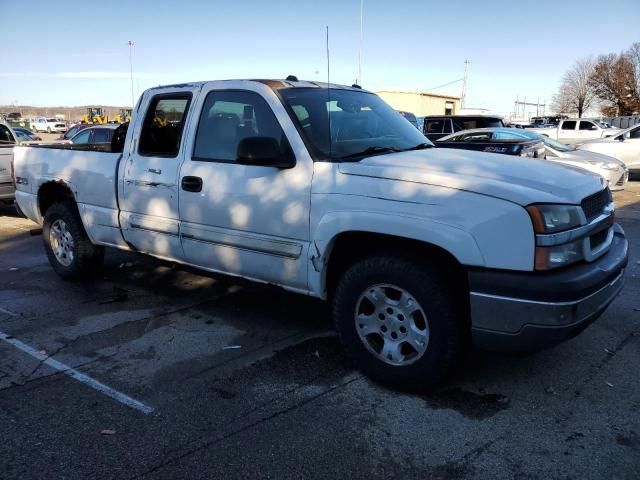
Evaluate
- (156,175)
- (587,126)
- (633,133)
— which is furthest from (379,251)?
(587,126)

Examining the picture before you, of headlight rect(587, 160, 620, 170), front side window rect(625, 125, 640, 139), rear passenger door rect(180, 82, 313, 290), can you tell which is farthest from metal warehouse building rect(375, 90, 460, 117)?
rear passenger door rect(180, 82, 313, 290)

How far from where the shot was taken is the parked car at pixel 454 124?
56.4 feet

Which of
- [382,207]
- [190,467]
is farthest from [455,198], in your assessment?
A: [190,467]

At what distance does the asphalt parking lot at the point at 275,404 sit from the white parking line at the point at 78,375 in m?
0.01

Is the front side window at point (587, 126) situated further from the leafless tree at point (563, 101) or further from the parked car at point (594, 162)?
Answer: the leafless tree at point (563, 101)

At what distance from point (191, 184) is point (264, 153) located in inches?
34.7

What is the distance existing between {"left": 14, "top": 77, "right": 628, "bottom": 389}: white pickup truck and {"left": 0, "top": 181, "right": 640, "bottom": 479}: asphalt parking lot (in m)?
0.42

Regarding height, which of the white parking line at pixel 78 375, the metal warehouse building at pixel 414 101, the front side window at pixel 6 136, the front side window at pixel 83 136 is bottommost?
the white parking line at pixel 78 375

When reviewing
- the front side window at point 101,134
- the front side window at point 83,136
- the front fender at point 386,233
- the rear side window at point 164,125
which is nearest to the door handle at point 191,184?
the rear side window at point 164,125

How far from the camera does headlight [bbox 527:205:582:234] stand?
2887mm

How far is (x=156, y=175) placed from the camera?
14.9 ft

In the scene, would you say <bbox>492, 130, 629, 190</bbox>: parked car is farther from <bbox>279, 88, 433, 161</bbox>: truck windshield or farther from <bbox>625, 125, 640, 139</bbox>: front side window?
<bbox>279, 88, 433, 161</bbox>: truck windshield

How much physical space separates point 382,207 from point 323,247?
0.52 meters

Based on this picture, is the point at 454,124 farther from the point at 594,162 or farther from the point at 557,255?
the point at 557,255
